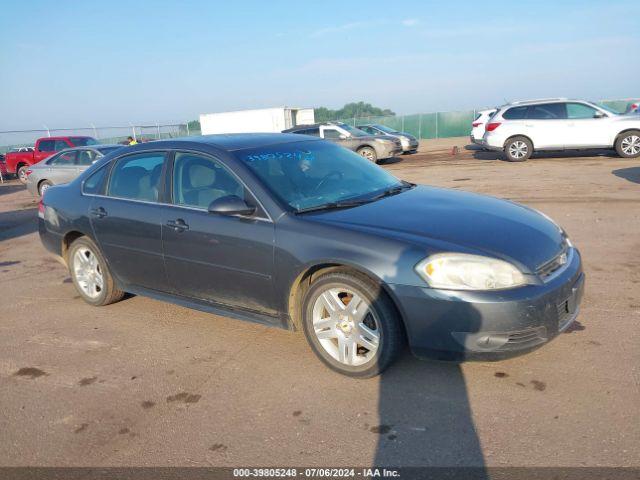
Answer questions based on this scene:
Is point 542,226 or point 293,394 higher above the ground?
point 542,226

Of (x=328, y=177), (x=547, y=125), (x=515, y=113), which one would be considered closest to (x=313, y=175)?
(x=328, y=177)

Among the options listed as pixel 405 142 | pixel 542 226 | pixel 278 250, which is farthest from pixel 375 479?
pixel 405 142

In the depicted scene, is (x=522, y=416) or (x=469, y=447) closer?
(x=469, y=447)

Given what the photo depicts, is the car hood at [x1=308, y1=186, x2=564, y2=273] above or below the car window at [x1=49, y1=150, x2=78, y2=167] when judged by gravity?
below

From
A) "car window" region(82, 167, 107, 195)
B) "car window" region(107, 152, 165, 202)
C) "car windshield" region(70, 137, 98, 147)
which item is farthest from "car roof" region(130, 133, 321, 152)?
"car windshield" region(70, 137, 98, 147)

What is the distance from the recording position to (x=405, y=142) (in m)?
21.7

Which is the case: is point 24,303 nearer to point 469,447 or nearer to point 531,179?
point 469,447

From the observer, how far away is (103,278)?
16.5 ft

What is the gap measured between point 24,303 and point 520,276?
4888 millimetres

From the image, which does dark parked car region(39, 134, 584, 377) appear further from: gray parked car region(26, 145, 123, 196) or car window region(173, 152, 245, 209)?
gray parked car region(26, 145, 123, 196)

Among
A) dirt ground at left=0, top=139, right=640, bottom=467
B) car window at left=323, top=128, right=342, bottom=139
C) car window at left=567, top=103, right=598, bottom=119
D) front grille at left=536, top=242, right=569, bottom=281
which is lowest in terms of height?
dirt ground at left=0, top=139, right=640, bottom=467

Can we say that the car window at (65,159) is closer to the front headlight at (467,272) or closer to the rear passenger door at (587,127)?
the front headlight at (467,272)

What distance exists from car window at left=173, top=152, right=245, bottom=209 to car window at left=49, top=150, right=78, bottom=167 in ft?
35.7

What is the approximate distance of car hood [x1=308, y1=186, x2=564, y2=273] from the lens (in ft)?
10.7
